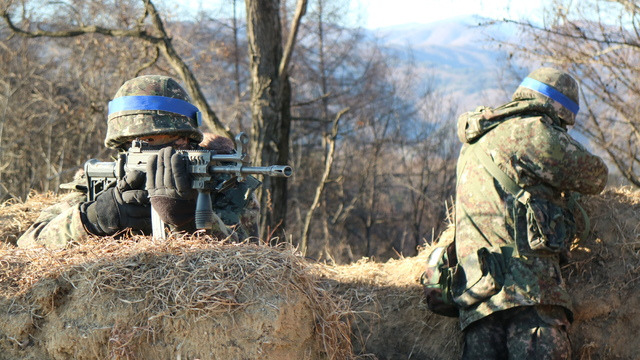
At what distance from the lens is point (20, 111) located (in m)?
15.8

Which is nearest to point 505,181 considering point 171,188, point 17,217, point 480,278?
point 480,278

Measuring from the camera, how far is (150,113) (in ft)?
15.5

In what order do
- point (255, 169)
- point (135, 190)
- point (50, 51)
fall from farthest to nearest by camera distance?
point (50, 51) < point (135, 190) < point (255, 169)

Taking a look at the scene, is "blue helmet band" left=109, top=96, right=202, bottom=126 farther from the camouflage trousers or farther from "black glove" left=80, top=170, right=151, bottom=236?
the camouflage trousers

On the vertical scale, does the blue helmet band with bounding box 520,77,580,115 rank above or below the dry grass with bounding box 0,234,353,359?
above

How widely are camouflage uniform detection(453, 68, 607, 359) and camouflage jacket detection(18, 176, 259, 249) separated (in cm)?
164

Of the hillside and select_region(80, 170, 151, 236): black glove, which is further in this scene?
select_region(80, 170, 151, 236): black glove

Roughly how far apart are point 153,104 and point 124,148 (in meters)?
0.56

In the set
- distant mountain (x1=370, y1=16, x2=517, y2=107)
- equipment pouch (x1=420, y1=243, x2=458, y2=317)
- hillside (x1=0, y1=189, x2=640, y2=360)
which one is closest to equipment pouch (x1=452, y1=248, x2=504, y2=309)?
equipment pouch (x1=420, y1=243, x2=458, y2=317)

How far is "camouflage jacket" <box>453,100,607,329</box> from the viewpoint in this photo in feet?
14.7

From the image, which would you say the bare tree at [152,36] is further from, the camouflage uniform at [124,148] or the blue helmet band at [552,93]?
the blue helmet band at [552,93]

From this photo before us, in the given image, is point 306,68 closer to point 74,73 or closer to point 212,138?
point 74,73

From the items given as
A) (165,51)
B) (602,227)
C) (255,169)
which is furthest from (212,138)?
(165,51)

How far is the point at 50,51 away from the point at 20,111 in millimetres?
3228
